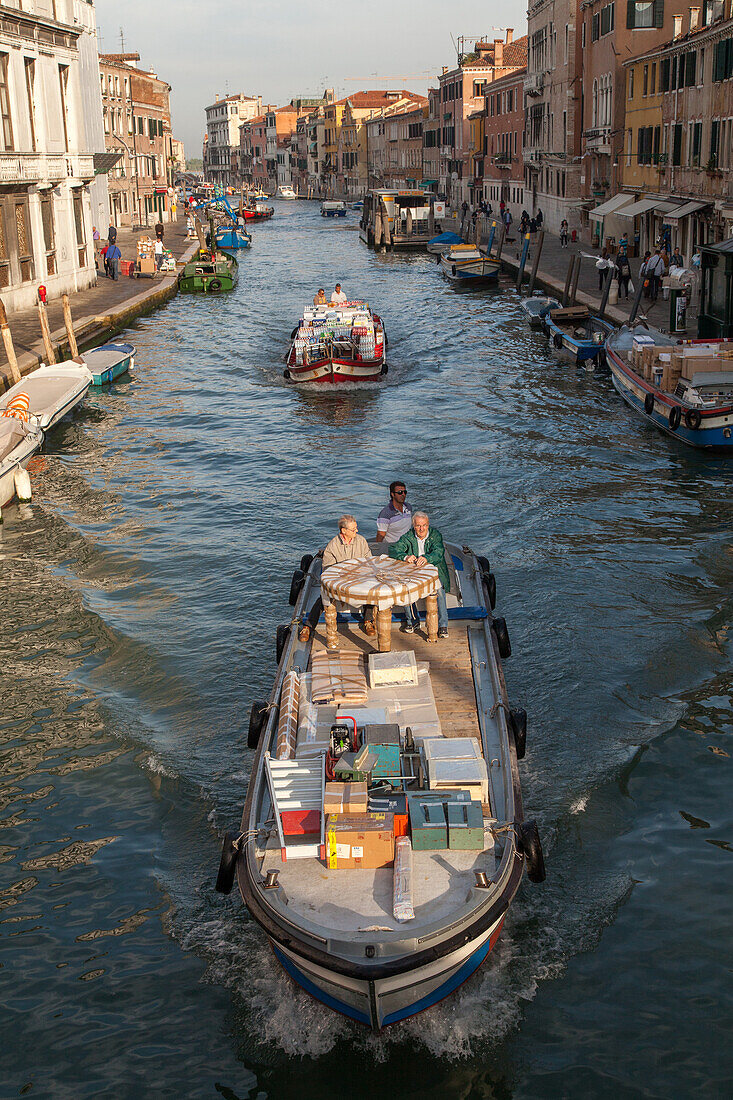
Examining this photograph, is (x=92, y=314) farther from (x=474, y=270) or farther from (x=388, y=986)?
(x=388, y=986)

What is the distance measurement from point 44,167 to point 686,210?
18.1 m

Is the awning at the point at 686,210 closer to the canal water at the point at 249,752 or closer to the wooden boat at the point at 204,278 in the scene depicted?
the canal water at the point at 249,752

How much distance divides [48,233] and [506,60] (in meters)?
57.5

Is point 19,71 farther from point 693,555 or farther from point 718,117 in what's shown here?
point 693,555

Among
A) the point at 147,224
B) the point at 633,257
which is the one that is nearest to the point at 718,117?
the point at 633,257

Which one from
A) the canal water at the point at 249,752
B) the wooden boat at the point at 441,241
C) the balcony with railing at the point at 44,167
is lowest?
the canal water at the point at 249,752

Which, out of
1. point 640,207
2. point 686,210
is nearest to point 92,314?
point 686,210

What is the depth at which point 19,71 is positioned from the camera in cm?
2964

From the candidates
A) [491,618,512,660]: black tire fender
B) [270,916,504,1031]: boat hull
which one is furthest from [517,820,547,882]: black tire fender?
[491,618,512,660]: black tire fender

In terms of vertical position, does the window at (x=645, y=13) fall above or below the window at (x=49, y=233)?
above

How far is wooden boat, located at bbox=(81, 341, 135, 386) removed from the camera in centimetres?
2483

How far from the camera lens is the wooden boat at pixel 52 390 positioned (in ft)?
66.3

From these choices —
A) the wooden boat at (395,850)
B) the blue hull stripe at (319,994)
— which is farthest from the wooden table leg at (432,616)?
the blue hull stripe at (319,994)

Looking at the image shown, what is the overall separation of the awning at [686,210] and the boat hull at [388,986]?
89.1 feet
